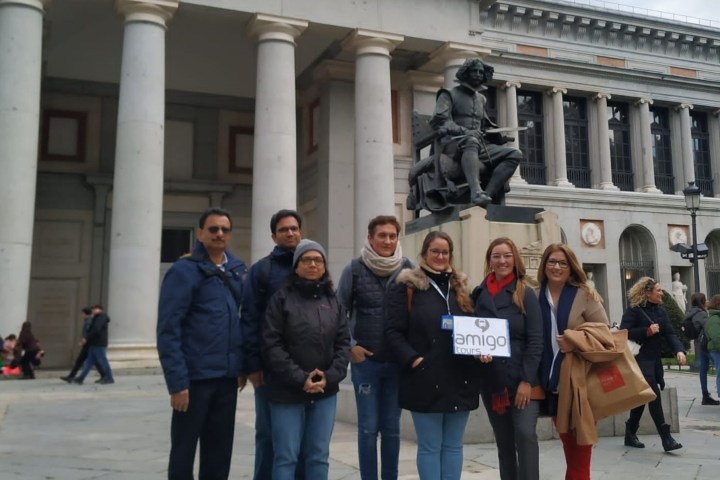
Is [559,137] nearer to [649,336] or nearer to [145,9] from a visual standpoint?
[145,9]

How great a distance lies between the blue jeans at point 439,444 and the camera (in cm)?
435

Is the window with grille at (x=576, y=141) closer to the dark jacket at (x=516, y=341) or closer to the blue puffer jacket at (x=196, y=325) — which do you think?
the dark jacket at (x=516, y=341)

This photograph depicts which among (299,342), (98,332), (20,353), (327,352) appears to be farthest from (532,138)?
(299,342)

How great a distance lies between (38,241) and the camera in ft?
77.7

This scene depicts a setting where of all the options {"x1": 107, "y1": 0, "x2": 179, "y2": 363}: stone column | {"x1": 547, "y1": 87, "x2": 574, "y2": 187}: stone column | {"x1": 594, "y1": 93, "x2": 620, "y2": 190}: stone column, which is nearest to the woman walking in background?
{"x1": 107, "y1": 0, "x2": 179, "y2": 363}: stone column

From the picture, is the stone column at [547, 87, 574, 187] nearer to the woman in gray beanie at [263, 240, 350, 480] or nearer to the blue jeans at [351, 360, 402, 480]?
the blue jeans at [351, 360, 402, 480]

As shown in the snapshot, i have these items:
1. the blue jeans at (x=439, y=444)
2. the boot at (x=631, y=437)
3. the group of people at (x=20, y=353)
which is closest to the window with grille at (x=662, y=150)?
the group of people at (x=20, y=353)

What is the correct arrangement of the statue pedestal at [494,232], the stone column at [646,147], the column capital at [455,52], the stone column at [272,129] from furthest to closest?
the stone column at [646,147]
the column capital at [455,52]
the stone column at [272,129]
the statue pedestal at [494,232]

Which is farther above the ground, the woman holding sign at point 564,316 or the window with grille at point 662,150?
the window with grille at point 662,150

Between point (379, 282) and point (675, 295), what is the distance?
1267 inches

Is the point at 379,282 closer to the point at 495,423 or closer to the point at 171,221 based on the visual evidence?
the point at 495,423

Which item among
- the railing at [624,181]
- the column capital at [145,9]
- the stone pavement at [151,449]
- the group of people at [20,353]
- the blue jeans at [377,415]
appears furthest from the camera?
the railing at [624,181]

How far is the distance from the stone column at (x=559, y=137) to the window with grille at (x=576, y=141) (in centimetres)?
92

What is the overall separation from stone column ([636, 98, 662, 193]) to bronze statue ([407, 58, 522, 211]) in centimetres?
2814
